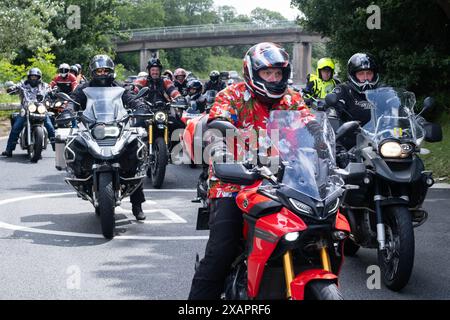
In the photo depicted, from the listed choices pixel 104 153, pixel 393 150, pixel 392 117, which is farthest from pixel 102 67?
pixel 393 150

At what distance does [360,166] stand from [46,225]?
526 centimetres

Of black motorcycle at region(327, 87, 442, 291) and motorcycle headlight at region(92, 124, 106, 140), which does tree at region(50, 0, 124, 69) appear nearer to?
motorcycle headlight at region(92, 124, 106, 140)

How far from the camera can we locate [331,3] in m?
21.2

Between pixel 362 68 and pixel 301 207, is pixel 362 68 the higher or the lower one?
the higher one

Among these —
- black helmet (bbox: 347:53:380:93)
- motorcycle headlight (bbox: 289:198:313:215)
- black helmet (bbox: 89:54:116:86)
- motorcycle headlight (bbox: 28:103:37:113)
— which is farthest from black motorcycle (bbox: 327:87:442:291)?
motorcycle headlight (bbox: 28:103:37:113)

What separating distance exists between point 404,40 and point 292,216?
16.7m

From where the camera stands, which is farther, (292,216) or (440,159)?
A: (440,159)

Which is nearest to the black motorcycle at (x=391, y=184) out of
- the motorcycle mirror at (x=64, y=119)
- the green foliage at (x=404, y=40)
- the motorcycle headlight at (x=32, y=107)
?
the motorcycle mirror at (x=64, y=119)

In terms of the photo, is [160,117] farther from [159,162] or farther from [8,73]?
[8,73]

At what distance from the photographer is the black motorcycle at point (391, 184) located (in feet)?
21.4

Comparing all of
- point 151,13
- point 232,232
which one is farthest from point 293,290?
point 151,13

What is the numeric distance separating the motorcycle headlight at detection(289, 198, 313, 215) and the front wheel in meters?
4.31

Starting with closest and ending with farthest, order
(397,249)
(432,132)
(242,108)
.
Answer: (242,108), (397,249), (432,132)

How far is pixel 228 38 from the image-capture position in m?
92.0
